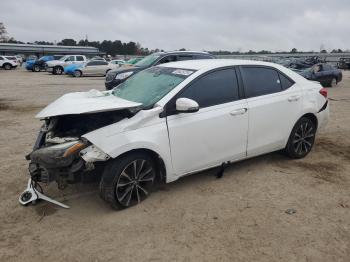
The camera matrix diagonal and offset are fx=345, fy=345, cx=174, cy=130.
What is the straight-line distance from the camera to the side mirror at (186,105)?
399 centimetres

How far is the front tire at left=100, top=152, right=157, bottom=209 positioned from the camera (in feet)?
12.5

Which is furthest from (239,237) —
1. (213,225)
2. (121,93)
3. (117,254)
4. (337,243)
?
(121,93)

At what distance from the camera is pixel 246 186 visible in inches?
185

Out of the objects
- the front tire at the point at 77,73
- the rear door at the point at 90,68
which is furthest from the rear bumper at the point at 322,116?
the front tire at the point at 77,73

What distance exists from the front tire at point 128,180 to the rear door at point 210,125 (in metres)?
0.36

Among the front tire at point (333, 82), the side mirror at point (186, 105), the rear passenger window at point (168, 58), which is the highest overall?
the rear passenger window at point (168, 58)

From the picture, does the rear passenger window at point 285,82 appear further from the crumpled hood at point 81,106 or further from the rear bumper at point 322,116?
the crumpled hood at point 81,106

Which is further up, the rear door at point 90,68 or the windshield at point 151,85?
the windshield at point 151,85

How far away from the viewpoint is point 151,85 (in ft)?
15.4

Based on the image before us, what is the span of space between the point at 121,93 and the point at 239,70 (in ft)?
5.63

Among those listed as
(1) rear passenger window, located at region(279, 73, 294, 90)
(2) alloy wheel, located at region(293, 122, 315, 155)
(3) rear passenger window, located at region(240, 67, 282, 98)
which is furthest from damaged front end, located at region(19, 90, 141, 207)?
(2) alloy wheel, located at region(293, 122, 315, 155)

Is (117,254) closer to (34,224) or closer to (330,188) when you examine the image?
(34,224)

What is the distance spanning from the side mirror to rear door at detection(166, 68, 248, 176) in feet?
0.44

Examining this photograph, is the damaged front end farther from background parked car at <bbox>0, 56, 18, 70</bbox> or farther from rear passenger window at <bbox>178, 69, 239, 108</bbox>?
background parked car at <bbox>0, 56, 18, 70</bbox>
